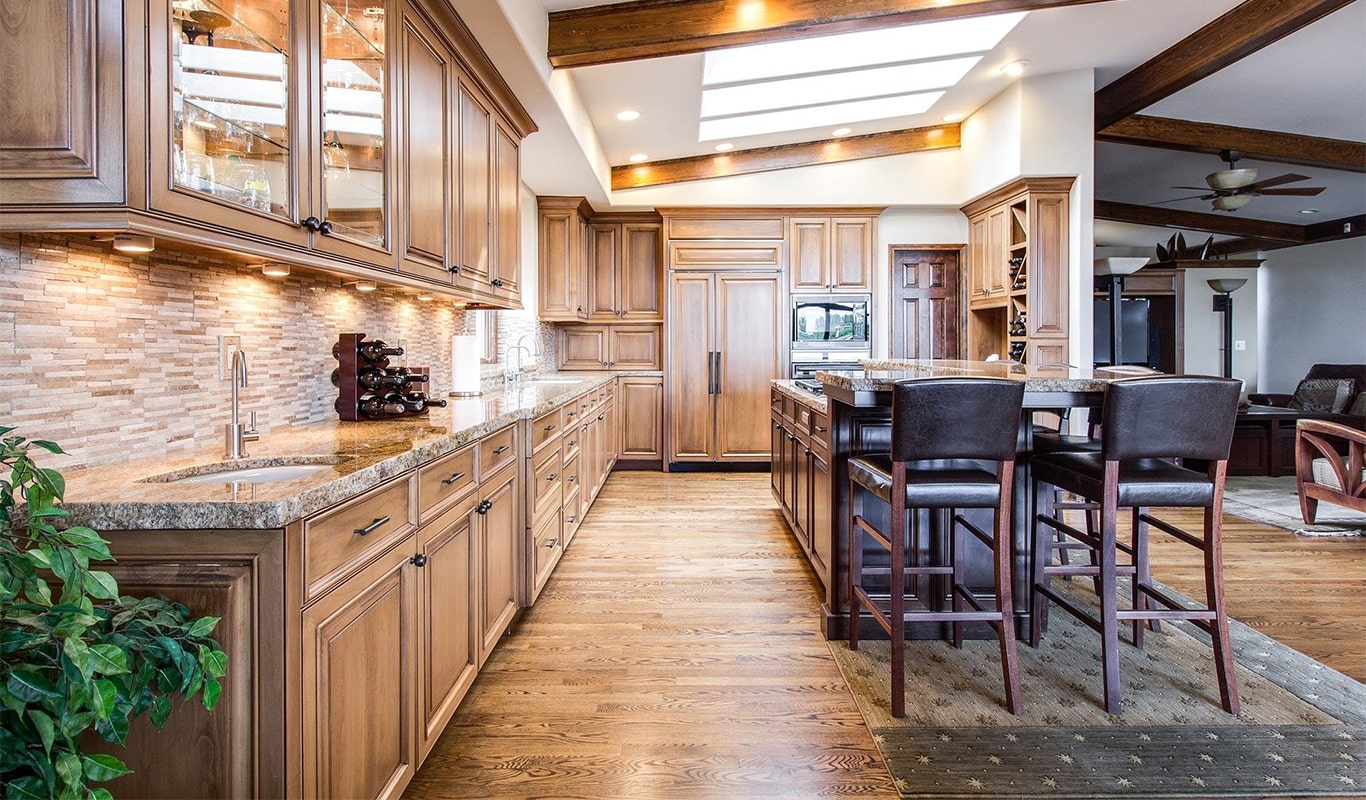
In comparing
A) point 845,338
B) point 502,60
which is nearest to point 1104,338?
point 845,338

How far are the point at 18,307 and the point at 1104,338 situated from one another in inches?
356

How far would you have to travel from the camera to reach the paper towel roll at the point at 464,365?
347 cm

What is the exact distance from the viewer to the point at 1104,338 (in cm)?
795

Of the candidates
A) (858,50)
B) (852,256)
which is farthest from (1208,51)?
(852,256)

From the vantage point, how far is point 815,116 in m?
→ 5.58

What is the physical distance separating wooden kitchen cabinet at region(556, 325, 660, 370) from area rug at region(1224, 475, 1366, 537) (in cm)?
483

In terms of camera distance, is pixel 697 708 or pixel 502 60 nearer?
pixel 697 708

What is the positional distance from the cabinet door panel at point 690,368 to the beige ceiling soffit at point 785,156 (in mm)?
940

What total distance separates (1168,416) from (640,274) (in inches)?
206

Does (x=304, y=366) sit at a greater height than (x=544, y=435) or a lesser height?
greater

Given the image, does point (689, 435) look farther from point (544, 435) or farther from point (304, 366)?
point (304, 366)

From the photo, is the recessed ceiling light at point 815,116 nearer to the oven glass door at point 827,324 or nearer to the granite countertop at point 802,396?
the oven glass door at point 827,324

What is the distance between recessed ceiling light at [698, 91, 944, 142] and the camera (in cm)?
537

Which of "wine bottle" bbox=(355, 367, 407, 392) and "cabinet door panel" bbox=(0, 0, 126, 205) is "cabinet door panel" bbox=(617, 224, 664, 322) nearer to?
"wine bottle" bbox=(355, 367, 407, 392)
